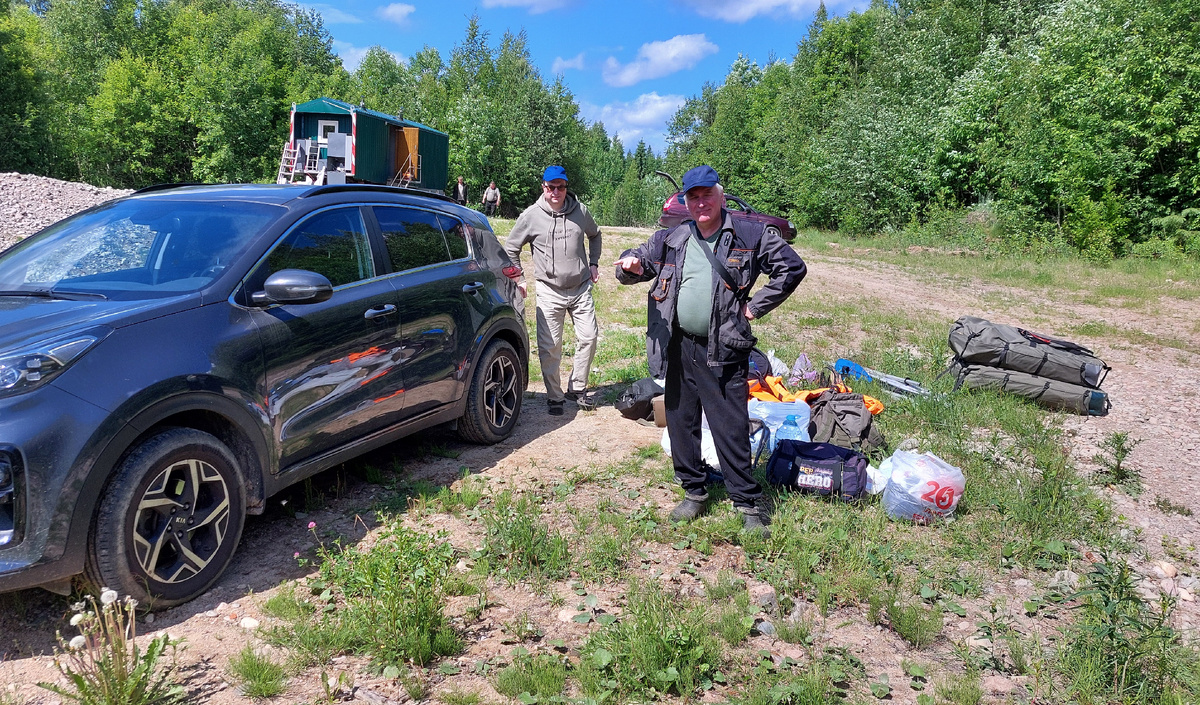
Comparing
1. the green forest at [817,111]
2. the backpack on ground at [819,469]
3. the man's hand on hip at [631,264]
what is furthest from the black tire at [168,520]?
the green forest at [817,111]

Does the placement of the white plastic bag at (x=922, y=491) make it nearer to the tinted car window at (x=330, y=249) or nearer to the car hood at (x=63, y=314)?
the tinted car window at (x=330, y=249)

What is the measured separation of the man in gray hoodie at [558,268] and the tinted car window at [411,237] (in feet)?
4.33

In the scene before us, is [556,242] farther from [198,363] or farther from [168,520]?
[168,520]

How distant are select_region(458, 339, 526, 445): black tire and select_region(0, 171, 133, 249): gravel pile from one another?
1051 cm

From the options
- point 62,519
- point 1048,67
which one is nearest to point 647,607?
point 62,519

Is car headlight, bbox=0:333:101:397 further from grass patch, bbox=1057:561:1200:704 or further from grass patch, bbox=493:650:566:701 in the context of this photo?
grass patch, bbox=1057:561:1200:704

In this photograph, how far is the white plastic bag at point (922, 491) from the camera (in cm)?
453

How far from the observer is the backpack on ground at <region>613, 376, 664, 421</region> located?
21.5 ft

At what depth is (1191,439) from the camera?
6480 mm

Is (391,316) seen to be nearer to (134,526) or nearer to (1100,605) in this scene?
(134,526)

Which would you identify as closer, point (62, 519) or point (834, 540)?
point (62, 519)

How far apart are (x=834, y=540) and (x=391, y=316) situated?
2910 millimetres

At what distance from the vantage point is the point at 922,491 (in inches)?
178

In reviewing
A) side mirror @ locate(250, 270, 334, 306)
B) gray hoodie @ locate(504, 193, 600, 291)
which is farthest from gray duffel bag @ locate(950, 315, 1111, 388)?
side mirror @ locate(250, 270, 334, 306)
